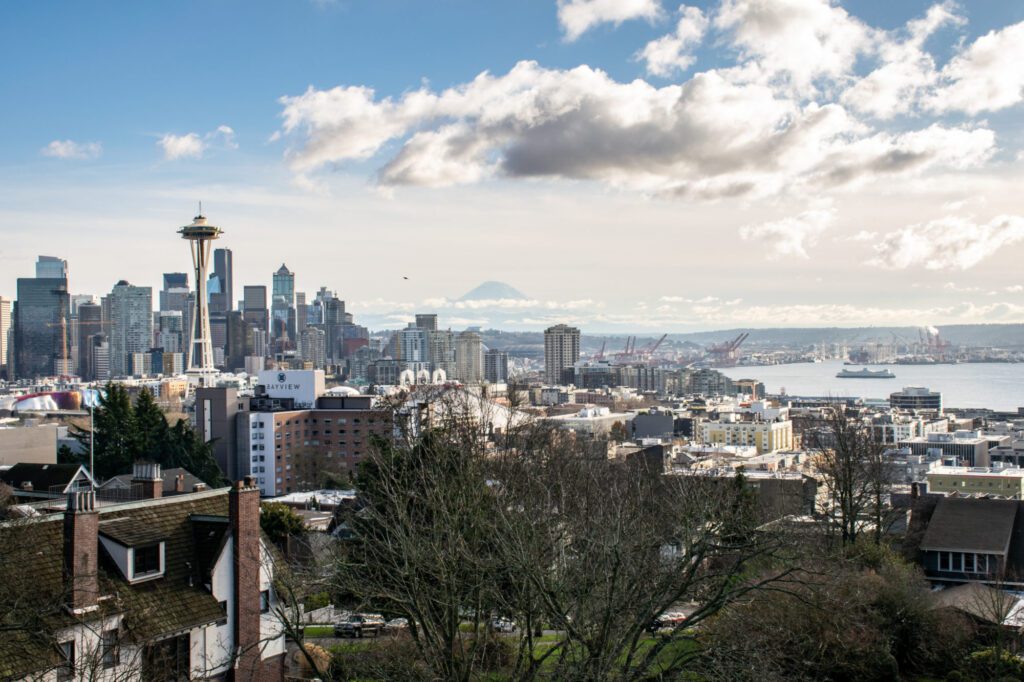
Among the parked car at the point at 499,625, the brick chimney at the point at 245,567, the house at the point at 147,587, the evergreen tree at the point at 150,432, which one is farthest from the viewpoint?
the evergreen tree at the point at 150,432

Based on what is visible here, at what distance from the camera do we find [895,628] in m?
17.2

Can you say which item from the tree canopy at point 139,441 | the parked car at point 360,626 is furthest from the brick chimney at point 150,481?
the tree canopy at point 139,441

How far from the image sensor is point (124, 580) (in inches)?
524

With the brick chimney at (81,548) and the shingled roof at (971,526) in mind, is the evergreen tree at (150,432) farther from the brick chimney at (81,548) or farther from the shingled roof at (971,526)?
the brick chimney at (81,548)

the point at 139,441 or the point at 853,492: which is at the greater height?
the point at 139,441

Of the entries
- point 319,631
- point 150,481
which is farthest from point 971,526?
point 150,481

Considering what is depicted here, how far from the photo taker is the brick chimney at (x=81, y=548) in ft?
40.1

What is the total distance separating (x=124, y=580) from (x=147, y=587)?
14.7 inches

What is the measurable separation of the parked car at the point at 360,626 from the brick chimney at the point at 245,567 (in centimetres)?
543

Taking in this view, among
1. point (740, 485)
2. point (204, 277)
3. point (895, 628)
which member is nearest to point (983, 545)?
point (740, 485)

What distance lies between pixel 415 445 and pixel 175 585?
542 centimetres

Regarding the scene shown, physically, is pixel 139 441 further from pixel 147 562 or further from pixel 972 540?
pixel 972 540

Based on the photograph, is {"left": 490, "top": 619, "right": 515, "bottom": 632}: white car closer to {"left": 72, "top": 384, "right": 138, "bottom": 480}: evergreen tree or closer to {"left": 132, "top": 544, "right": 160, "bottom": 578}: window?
{"left": 132, "top": 544, "right": 160, "bottom": 578}: window

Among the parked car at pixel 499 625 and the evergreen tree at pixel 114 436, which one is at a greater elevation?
the evergreen tree at pixel 114 436
